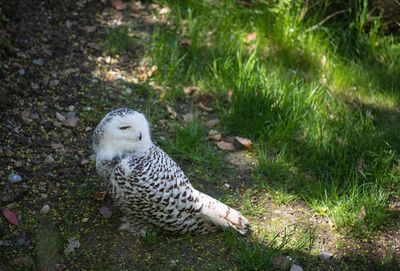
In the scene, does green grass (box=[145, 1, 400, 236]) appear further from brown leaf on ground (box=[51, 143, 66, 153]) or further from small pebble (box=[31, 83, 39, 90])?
small pebble (box=[31, 83, 39, 90])

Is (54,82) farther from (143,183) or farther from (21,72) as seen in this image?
(143,183)

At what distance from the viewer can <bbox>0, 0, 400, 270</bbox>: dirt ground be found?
363cm

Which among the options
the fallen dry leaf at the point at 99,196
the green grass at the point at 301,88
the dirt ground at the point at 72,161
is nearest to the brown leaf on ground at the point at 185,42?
the green grass at the point at 301,88

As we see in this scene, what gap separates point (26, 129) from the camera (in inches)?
172

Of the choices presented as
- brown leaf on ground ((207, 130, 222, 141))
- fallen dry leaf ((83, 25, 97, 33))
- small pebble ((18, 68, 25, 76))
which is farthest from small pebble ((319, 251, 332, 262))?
fallen dry leaf ((83, 25, 97, 33))

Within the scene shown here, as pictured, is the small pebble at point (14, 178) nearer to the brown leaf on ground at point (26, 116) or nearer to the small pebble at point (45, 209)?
the small pebble at point (45, 209)

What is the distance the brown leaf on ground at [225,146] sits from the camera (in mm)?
4566

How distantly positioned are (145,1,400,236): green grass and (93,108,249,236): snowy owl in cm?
75

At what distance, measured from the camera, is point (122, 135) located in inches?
138

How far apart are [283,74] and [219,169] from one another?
1266mm

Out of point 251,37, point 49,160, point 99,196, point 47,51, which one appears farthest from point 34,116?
point 251,37

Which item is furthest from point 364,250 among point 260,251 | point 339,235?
point 260,251

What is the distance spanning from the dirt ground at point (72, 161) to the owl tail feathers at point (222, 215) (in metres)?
0.12

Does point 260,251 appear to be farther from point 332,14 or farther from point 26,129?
point 332,14
